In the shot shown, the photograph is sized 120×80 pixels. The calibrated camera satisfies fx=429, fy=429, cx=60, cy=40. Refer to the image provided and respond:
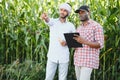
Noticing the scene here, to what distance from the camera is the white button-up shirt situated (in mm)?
5629

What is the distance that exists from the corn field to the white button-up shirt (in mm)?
921

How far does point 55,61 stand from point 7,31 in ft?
5.85

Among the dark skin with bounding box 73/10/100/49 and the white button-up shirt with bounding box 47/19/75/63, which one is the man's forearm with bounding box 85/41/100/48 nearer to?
the dark skin with bounding box 73/10/100/49

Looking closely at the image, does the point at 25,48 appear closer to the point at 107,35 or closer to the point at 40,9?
the point at 40,9

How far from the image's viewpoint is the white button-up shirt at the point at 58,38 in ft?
18.5

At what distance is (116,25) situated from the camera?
254 inches

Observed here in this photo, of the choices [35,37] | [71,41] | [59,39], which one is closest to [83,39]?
[71,41]

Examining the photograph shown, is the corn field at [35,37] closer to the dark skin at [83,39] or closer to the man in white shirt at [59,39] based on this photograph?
the man in white shirt at [59,39]

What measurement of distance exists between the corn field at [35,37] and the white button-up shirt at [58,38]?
0.92m

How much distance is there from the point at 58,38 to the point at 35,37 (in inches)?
50.2

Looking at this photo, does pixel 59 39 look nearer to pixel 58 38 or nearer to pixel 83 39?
pixel 58 38

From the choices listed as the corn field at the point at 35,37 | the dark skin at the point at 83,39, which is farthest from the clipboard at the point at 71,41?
the corn field at the point at 35,37

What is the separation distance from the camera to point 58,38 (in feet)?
18.5

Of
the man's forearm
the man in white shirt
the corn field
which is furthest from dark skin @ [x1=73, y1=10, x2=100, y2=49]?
the corn field
